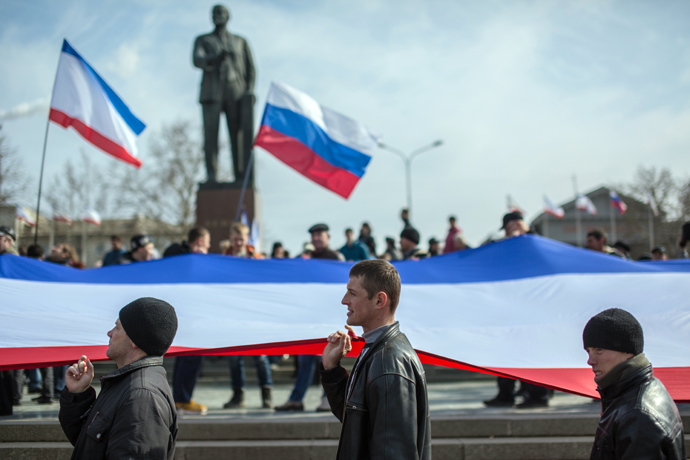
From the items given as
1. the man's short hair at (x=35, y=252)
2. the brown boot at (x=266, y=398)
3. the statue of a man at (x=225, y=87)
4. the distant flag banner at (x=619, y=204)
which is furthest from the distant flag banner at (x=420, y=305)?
the distant flag banner at (x=619, y=204)

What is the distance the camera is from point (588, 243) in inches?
313

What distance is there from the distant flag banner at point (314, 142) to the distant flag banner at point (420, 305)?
220cm

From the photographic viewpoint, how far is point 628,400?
8.36 feet

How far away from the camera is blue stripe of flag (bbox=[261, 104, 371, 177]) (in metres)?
8.65

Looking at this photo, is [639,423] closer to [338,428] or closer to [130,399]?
[130,399]

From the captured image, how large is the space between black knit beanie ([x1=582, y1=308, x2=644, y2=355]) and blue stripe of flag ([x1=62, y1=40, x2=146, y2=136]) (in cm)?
695

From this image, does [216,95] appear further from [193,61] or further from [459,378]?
[459,378]

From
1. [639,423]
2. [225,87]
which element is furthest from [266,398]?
[225,87]

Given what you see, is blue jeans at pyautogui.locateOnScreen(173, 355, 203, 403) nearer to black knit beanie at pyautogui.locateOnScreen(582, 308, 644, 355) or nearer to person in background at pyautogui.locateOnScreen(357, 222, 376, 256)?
black knit beanie at pyautogui.locateOnScreen(582, 308, 644, 355)

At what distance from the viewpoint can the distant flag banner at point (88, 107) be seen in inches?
314

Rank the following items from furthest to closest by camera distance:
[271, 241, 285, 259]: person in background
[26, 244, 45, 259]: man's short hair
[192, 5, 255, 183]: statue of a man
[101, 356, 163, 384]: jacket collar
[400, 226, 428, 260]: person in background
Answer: [192, 5, 255, 183]: statue of a man → [271, 241, 285, 259]: person in background → [26, 244, 45, 259]: man's short hair → [400, 226, 428, 260]: person in background → [101, 356, 163, 384]: jacket collar

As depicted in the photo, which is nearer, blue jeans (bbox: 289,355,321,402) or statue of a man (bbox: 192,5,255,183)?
blue jeans (bbox: 289,355,321,402)

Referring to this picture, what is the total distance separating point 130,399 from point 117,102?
6532mm

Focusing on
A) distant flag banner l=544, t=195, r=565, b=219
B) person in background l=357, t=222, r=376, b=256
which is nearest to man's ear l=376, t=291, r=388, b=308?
person in background l=357, t=222, r=376, b=256
